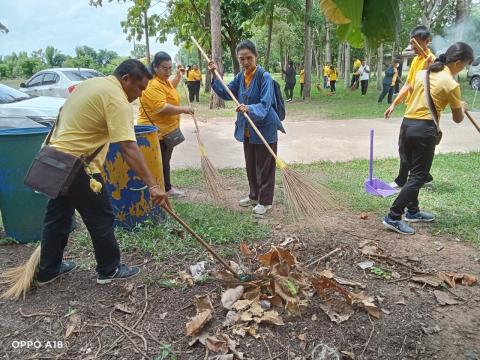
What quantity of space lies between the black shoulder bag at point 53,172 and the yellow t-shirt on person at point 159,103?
1.86 meters

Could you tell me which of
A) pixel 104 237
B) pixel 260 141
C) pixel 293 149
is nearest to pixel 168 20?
pixel 293 149

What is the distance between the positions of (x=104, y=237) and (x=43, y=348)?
33.1 inches

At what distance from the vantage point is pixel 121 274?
3256 mm

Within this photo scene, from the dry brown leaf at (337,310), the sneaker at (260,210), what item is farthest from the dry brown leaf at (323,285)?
the sneaker at (260,210)

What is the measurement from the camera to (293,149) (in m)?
8.00

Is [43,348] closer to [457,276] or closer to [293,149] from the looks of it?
[457,276]

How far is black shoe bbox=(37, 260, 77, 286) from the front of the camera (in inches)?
126

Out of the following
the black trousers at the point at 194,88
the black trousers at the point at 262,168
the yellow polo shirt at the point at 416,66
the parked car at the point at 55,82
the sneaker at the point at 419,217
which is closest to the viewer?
the sneaker at the point at 419,217

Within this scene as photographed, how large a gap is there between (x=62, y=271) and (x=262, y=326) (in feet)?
5.82

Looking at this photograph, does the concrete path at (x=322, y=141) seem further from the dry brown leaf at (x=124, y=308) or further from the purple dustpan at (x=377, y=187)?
the dry brown leaf at (x=124, y=308)

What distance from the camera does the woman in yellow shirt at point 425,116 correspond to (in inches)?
150

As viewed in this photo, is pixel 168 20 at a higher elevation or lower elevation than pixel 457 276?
higher

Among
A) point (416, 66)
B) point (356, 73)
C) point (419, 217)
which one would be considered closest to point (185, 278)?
point (419, 217)

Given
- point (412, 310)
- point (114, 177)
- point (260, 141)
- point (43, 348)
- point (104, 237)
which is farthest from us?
point (260, 141)
